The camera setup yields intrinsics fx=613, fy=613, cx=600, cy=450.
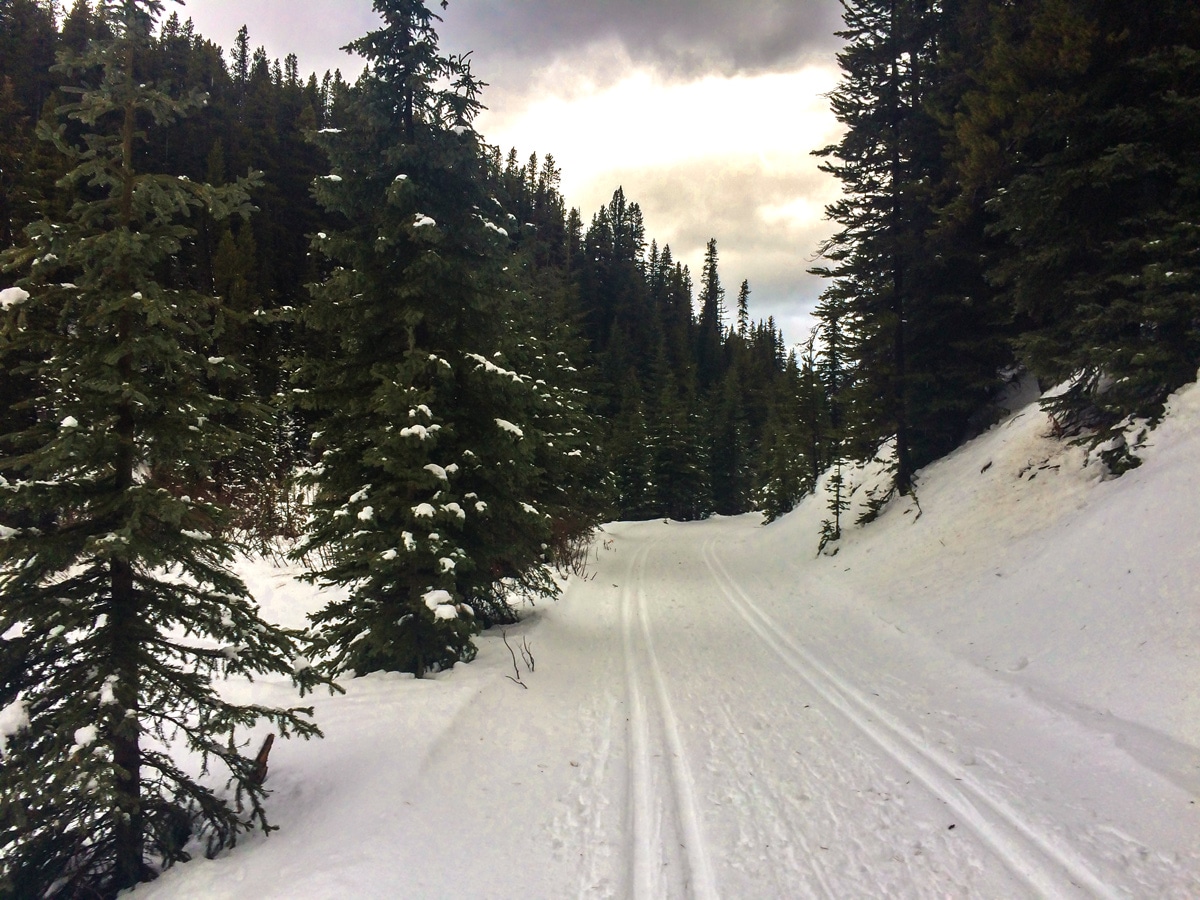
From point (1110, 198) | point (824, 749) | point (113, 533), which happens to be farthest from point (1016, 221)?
point (113, 533)

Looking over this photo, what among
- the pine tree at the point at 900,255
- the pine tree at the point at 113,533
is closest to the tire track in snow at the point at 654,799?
the pine tree at the point at 113,533

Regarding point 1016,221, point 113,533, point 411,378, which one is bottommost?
point 113,533

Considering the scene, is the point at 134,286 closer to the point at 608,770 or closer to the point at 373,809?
the point at 373,809

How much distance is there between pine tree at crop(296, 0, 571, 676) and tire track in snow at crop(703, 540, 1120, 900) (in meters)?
4.66

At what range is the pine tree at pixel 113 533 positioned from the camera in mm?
4051

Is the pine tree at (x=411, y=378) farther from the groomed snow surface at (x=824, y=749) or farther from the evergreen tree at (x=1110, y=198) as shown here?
the evergreen tree at (x=1110, y=198)

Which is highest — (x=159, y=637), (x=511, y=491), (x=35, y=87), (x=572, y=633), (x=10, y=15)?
(x=10, y=15)

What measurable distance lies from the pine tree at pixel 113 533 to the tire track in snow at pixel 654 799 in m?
2.85

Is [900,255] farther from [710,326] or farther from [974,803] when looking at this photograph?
[710,326]

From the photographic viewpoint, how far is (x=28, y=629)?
415 cm

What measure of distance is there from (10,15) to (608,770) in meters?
74.1

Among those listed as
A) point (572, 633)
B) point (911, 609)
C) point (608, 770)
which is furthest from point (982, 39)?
point (608, 770)

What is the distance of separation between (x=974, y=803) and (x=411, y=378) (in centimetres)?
728

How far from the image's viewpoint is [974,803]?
4.99 m
